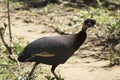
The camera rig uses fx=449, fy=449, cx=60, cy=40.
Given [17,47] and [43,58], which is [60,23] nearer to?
[17,47]

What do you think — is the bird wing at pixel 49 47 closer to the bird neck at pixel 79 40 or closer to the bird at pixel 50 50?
the bird at pixel 50 50

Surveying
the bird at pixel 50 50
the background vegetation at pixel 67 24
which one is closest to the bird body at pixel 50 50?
the bird at pixel 50 50

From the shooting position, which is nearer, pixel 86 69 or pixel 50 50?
pixel 50 50

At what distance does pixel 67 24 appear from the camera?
898 cm

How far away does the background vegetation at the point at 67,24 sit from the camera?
6.59 m

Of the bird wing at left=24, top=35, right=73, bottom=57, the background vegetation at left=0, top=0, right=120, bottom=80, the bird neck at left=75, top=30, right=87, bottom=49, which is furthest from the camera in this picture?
the background vegetation at left=0, top=0, right=120, bottom=80

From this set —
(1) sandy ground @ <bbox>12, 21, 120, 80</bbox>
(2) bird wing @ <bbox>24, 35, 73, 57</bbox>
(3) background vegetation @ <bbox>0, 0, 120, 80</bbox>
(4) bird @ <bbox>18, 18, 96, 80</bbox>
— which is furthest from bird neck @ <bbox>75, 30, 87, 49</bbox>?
(1) sandy ground @ <bbox>12, 21, 120, 80</bbox>

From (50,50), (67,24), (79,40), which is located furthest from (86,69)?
(67,24)

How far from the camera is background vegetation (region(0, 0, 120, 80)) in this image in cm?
659

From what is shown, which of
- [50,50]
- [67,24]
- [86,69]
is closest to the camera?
[50,50]

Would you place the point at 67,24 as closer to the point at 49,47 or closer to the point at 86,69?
the point at 86,69

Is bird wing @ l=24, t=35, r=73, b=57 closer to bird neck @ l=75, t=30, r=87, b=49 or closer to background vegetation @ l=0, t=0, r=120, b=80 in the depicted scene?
bird neck @ l=75, t=30, r=87, b=49

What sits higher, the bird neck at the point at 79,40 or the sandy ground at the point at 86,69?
the bird neck at the point at 79,40

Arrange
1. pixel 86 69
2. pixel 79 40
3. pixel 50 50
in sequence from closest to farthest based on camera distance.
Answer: pixel 50 50
pixel 79 40
pixel 86 69
